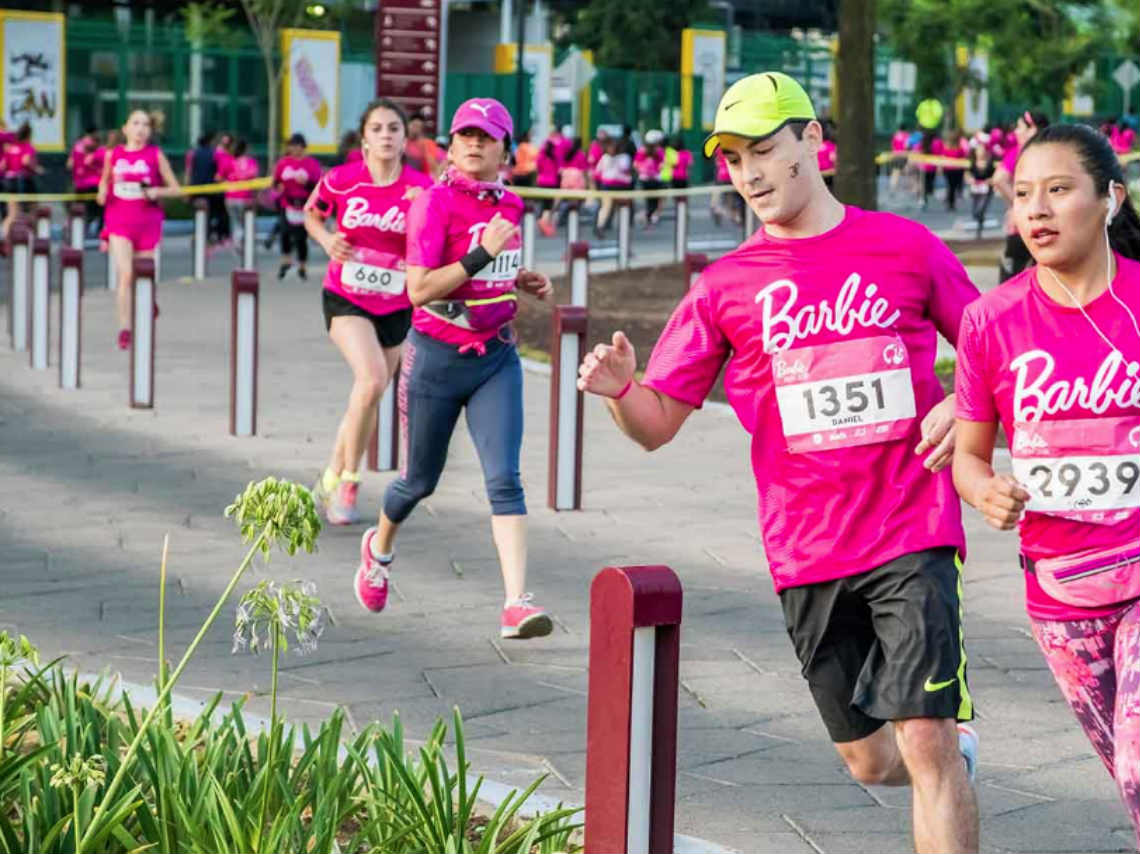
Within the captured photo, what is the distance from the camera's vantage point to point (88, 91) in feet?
126

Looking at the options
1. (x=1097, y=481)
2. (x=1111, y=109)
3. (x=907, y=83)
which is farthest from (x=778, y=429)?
(x=1111, y=109)

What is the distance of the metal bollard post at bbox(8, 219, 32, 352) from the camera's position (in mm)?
17875

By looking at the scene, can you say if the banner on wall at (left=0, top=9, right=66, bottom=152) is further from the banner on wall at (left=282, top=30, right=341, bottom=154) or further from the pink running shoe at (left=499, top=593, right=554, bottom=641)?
the pink running shoe at (left=499, top=593, right=554, bottom=641)

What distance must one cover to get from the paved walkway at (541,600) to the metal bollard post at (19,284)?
3.52 metres

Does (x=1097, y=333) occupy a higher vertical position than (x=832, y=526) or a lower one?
higher

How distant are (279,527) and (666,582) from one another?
1324mm

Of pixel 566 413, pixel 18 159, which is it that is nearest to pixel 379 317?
pixel 566 413

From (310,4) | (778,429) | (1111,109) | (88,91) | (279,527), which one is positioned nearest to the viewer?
(279,527)

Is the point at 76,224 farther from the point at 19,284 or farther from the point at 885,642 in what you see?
the point at 885,642

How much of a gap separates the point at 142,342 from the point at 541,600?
6.43m

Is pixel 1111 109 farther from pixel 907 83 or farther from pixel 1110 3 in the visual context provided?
pixel 907 83

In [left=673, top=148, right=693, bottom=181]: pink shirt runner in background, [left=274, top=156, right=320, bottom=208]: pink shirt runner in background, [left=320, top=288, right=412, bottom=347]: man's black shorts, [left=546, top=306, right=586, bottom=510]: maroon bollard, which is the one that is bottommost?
[left=546, top=306, right=586, bottom=510]: maroon bollard

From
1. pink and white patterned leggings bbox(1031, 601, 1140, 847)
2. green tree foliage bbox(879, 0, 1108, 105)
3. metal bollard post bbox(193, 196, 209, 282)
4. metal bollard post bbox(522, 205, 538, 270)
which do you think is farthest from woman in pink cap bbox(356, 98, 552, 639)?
green tree foliage bbox(879, 0, 1108, 105)

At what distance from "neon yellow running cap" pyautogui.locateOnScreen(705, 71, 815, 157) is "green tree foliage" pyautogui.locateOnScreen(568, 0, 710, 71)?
70.6 meters
